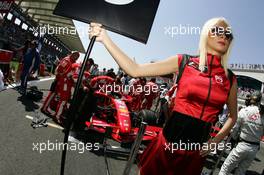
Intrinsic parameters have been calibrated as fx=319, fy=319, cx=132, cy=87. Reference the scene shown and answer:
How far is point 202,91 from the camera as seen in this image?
5.86 ft

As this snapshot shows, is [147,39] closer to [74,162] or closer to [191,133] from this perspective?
[191,133]

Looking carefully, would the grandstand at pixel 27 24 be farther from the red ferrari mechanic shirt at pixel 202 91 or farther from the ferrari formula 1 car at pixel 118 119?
the red ferrari mechanic shirt at pixel 202 91

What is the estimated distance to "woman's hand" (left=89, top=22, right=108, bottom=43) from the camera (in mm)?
1657

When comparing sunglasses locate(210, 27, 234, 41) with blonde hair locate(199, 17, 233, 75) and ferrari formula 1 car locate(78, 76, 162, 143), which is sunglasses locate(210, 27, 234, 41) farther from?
ferrari formula 1 car locate(78, 76, 162, 143)

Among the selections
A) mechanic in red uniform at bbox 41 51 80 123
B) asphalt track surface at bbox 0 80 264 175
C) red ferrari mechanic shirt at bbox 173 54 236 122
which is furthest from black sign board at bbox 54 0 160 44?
mechanic in red uniform at bbox 41 51 80 123

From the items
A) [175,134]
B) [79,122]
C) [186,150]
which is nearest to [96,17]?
[175,134]

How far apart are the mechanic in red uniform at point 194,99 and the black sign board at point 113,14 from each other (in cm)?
7

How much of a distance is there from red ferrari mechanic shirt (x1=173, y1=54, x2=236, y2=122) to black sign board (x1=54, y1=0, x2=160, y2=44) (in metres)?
0.30

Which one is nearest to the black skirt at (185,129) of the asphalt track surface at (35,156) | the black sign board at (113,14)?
the black sign board at (113,14)

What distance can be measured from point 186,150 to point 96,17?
89 centimetres

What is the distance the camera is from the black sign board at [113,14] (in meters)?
1.73

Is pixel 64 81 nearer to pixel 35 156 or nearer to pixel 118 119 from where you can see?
pixel 118 119

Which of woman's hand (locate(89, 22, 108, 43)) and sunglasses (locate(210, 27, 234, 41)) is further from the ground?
sunglasses (locate(210, 27, 234, 41))

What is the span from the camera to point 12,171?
11.9ft
